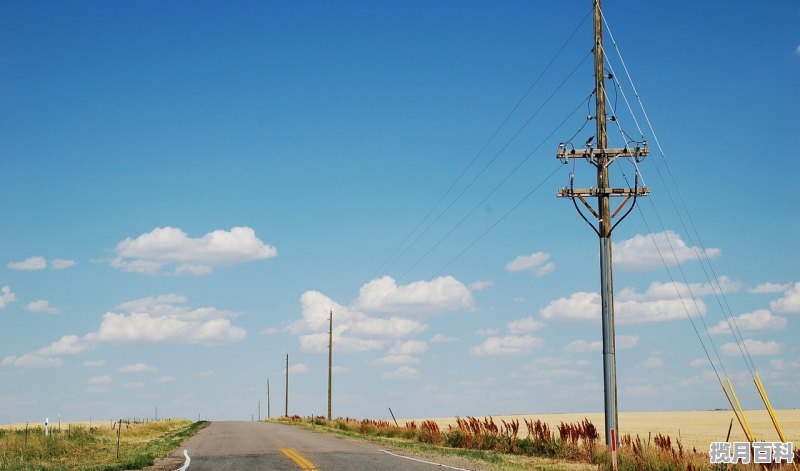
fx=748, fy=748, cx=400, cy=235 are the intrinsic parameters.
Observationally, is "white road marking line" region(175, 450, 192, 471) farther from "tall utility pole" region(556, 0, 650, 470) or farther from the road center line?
"tall utility pole" region(556, 0, 650, 470)

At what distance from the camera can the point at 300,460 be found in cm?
2200

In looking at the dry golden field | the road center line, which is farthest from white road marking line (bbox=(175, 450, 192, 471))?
the dry golden field

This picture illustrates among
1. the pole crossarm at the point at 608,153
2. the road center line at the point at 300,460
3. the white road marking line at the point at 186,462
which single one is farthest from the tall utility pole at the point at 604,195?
the white road marking line at the point at 186,462

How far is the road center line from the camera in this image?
1981 cm

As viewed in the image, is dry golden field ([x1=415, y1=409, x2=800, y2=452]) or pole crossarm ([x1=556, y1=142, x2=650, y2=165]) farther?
dry golden field ([x1=415, y1=409, x2=800, y2=452])

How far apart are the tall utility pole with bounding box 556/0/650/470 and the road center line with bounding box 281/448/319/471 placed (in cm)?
956

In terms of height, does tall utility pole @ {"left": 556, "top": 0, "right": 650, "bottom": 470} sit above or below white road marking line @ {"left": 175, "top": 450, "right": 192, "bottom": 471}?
above

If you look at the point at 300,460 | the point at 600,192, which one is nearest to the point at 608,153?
the point at 600,192

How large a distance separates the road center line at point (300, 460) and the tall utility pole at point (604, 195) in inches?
376

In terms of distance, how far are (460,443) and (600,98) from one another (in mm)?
15856

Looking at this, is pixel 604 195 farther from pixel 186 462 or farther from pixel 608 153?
pixel 186 462

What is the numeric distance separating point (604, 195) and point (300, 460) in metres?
13.1

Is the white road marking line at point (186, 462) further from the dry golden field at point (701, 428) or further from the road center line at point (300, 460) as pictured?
the dry golden field at point (701, 428)

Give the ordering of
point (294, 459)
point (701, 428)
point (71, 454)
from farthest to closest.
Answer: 1. point (701, 428)
2. point (71, 454)
3. point (294, 459)
